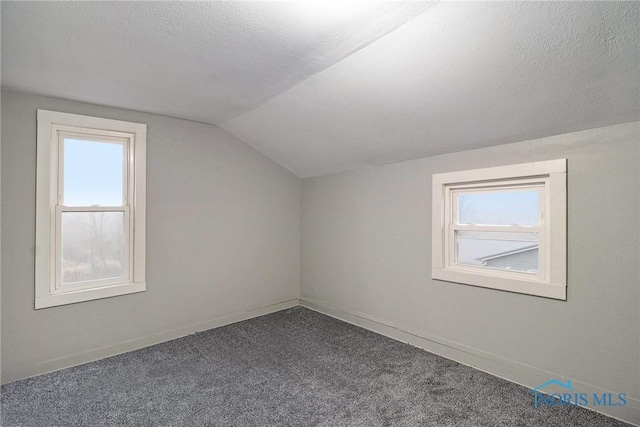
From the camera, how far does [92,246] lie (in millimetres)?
2906

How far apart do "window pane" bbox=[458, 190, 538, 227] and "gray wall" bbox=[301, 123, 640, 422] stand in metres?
0.26

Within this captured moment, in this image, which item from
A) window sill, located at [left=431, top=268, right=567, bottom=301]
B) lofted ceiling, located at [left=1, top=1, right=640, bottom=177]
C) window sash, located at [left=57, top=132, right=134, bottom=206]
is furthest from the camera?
window sash, located at [left=57, top=132, right=134, bottom=206]

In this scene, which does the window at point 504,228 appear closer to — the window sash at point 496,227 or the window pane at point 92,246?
the window sash at point 496,227

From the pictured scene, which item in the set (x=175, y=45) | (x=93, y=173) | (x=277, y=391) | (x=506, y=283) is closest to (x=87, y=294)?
(x=93, y=173)

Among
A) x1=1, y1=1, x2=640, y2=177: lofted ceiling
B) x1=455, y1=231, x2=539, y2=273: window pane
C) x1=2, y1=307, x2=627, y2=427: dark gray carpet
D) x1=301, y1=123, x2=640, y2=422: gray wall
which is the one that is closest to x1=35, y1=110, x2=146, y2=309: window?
x1=1, y1=1, x2=640, y2=177: lofted ceiling

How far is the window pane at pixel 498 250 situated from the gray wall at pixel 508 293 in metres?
0.24

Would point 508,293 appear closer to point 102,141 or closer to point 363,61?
point 363,61

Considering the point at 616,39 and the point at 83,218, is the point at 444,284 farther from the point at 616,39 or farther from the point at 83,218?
the point at 83,218

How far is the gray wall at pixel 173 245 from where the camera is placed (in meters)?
2.50

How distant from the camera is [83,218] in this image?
286 centimetres

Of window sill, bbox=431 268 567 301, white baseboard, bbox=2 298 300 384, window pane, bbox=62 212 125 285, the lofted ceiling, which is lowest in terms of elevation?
white baseboard, bbox=2 298 300 384

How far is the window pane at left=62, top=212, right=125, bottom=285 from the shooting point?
279 centimetres

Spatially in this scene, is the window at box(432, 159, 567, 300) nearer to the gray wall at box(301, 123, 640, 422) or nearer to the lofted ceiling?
the gray wall at box(301, 123, 640, 422)

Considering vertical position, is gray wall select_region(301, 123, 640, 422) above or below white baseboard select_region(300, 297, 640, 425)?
above
